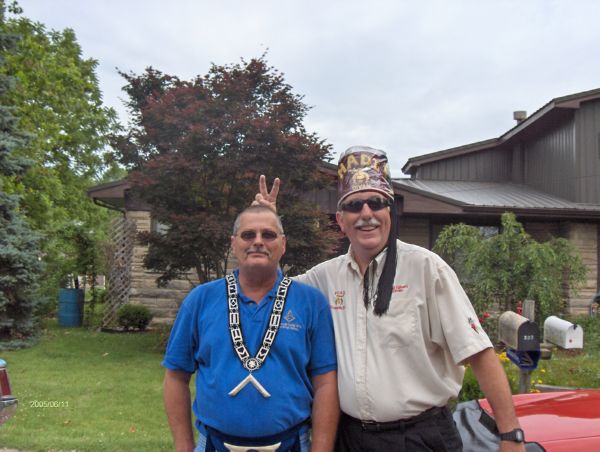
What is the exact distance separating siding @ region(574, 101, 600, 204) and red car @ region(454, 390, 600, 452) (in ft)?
41.1

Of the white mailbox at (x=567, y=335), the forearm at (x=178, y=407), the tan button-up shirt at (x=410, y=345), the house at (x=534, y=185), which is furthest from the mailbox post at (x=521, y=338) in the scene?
the house at (x=534, y=185)

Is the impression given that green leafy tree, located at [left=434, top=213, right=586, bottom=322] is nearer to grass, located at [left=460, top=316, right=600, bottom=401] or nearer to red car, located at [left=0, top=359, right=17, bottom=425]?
grass, located at [left=460, top=316, right=600, bottom=401]

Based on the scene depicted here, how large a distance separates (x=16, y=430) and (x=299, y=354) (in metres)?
4.44

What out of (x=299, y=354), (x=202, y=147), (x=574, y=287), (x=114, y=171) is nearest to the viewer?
(x=299, y=354)

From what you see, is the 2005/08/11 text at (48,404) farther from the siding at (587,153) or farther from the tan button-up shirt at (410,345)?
the siding at (587,153)

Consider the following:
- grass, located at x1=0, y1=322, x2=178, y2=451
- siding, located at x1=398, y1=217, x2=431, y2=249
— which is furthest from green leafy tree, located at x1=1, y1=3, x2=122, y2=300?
siding, located at x1=398, y1=217, x2=431, y2=249

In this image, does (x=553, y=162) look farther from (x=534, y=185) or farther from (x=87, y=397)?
(x=87, y=397)

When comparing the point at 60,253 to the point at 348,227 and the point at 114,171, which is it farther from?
the point at 348,227

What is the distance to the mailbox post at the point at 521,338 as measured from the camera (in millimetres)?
3225

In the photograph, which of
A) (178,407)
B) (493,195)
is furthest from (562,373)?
(493,195)

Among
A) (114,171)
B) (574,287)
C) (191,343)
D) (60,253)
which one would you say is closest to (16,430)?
(191,343)

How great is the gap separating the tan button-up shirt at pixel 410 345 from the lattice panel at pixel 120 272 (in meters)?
11.6

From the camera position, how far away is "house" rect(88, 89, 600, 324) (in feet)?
41.5

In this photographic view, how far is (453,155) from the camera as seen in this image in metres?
16.9
